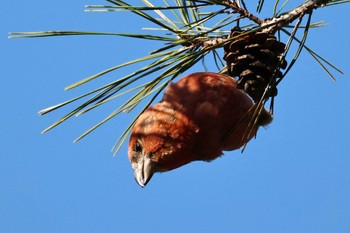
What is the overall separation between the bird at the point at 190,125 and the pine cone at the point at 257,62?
0.25ft

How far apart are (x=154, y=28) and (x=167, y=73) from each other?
0.85 feet

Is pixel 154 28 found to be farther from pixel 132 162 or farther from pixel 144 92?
pixel 132 162

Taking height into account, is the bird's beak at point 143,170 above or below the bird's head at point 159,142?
below

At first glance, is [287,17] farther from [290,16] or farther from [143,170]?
[143,170]

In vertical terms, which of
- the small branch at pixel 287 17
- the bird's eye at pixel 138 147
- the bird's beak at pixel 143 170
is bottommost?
the bird's beak at pixel 143 170

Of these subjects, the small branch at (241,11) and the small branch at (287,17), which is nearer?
the small branch at (287,17)

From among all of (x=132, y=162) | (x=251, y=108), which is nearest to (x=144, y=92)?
(x=132, y=162)

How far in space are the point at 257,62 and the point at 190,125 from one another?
0.27 metres

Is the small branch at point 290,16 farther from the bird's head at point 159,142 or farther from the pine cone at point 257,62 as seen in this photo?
the bird's head at point 159,142

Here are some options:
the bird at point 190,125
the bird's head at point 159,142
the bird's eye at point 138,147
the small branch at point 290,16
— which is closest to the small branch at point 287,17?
the small branch at point 290,16

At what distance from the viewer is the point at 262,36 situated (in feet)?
5.69

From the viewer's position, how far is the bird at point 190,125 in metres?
1.79

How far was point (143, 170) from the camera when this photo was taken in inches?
72.8

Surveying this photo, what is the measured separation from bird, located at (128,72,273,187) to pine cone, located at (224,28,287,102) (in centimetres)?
8
